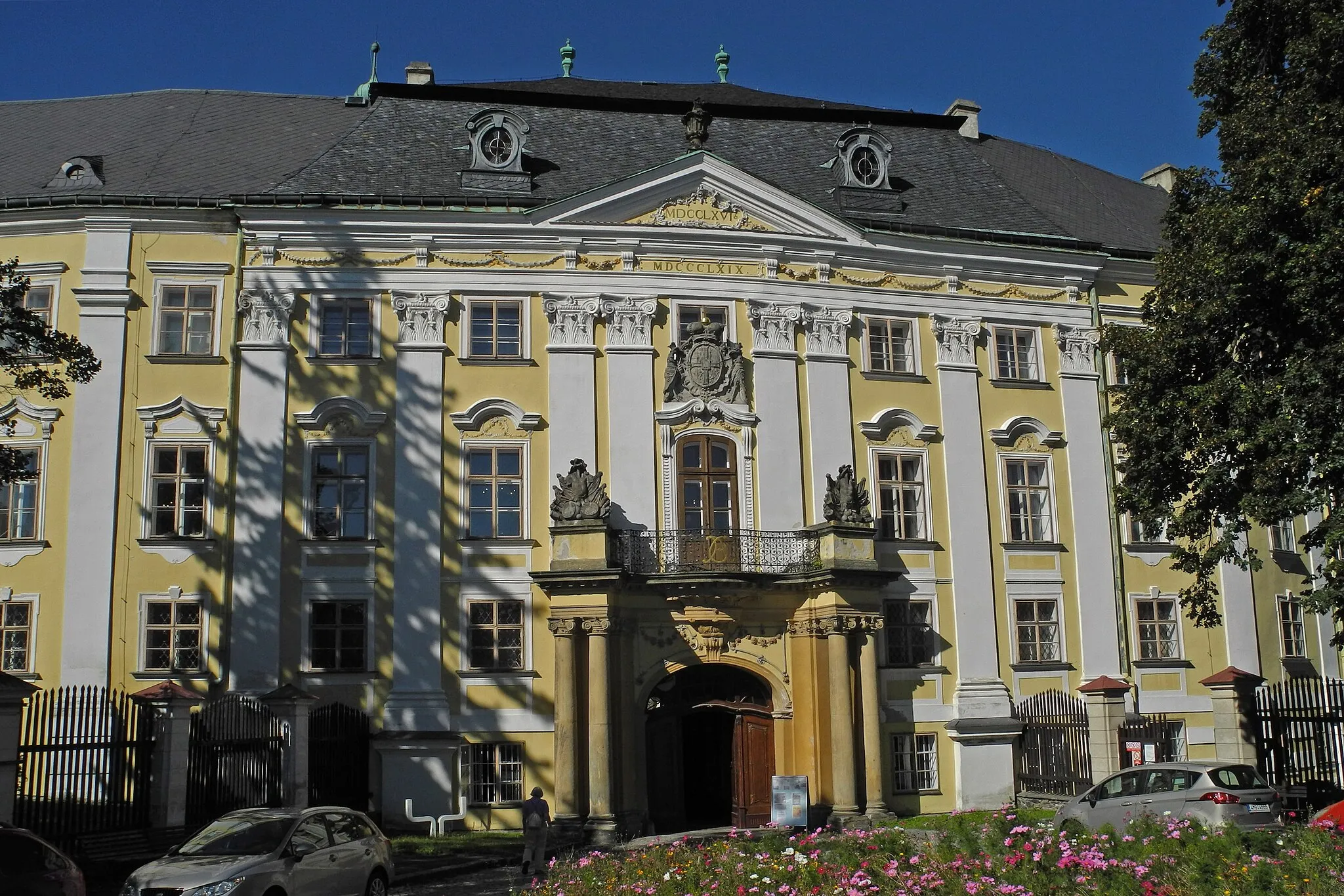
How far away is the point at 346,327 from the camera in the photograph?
88.8ft

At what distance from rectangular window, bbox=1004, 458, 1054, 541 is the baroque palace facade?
0.06 m

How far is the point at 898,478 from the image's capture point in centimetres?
2842

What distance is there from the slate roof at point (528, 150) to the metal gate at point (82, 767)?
11.7m

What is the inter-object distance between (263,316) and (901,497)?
13.5 meters

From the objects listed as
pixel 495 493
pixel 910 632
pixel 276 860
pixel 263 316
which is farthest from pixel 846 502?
pixel 276 860

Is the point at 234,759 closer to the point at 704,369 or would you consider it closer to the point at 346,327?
the point at 346,327

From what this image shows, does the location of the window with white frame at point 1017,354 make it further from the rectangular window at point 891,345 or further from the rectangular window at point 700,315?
the rectangular window at point 700,315

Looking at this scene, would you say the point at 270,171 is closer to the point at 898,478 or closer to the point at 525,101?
the point at 525,101

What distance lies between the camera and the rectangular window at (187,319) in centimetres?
2672

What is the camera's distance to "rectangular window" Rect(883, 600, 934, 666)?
90.0 ft

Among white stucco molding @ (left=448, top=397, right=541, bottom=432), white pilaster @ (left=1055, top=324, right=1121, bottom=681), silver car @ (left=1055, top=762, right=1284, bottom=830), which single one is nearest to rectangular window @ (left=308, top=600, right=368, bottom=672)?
white stucco molding @ (left=448, top=397, right=541, bottom=432)

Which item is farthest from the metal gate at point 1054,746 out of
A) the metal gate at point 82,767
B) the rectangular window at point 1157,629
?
the metal gate at point 82,767

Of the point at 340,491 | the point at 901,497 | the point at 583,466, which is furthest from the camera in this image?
the point at 901,497

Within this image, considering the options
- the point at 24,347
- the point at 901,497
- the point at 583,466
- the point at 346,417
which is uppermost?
the point at 346,417
